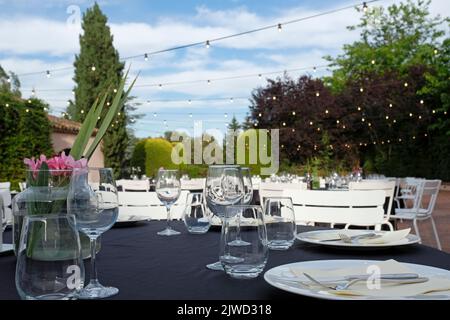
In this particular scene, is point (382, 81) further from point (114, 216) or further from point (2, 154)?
point (114, 216)

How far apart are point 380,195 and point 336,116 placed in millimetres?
14640

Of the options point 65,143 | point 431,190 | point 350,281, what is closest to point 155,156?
point 65,143

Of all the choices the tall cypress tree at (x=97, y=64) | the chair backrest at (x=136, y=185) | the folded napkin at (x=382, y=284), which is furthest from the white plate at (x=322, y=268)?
the tall cypress tree at (x=97, y=64)

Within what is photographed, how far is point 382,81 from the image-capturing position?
1659 centimetres

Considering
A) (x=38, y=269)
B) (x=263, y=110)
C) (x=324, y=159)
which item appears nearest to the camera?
(x=38, y=269)

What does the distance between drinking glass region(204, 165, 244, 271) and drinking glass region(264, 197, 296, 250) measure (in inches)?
3.7

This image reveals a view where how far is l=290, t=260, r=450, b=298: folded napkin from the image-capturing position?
71 cm

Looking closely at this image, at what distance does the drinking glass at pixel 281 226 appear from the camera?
115 cm

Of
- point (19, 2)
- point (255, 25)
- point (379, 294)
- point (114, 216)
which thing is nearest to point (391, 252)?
point (379, 294)

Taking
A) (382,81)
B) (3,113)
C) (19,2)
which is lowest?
(3,113)

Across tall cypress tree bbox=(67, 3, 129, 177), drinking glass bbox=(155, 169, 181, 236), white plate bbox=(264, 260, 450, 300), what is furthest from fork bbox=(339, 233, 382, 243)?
tall cypress tree bbox=(67, 3, 129, 177)

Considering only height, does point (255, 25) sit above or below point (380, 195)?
above

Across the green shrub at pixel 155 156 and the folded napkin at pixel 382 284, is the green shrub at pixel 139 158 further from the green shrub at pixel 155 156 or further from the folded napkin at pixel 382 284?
the folded napkin at pixel 382 284
